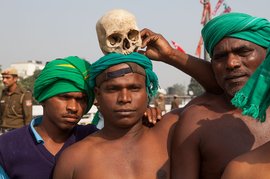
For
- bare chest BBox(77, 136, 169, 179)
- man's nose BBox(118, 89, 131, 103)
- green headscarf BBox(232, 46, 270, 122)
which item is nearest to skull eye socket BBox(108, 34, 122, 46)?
man's nose BBox(118, 89, 131, 103)

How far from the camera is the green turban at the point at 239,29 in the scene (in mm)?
2477

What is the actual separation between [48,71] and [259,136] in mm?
1451

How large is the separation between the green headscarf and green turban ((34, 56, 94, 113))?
1.28 m

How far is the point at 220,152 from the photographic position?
2469 millimetres

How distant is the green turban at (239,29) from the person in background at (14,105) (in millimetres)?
5922

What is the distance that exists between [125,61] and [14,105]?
5893mm

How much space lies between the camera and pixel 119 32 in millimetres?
2631

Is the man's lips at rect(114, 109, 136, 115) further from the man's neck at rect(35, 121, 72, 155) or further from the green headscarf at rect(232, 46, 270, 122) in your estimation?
the green headscarf at rect(232, 46, 270, 122)

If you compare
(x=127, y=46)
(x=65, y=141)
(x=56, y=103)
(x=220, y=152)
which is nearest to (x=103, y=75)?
(x=127, y=46)

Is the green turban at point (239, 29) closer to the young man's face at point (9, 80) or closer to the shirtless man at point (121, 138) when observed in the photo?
the shirtless man at point (121, 138)

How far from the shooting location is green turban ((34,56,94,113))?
9.23 ft

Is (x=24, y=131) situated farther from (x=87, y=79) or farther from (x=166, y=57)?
(x=166, y=57)

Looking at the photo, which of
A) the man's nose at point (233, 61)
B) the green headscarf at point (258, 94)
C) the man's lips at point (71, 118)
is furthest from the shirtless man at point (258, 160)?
the man's lips at point (71, 118)

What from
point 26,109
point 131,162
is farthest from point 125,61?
point 26,109
